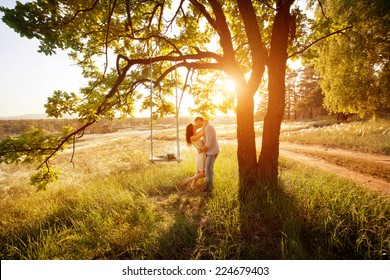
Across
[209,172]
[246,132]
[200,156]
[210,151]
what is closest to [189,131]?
[200,156]

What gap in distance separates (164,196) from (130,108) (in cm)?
307

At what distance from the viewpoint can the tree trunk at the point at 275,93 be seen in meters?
5.09

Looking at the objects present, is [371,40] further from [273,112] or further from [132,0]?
[132,0]

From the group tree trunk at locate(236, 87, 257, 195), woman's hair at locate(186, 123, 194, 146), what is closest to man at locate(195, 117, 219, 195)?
woman's hair at locate(186, 123, 194, 146)

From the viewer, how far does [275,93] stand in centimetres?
522

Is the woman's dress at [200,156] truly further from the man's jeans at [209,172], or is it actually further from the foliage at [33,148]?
the foliage at [33,148]

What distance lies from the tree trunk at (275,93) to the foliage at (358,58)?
6532 mm

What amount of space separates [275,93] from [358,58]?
1069 centimetres

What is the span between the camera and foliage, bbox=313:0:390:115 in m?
10.6

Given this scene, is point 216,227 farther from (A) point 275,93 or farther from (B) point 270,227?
(A) point 275,93

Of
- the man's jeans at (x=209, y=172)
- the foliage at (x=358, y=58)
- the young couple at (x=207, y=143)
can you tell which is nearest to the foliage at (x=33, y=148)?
the young couple at (x=207, y=143)

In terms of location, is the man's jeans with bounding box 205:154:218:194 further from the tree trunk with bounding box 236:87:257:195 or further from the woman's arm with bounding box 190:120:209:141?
the tree trunk with bounding box 236:87:257:195
